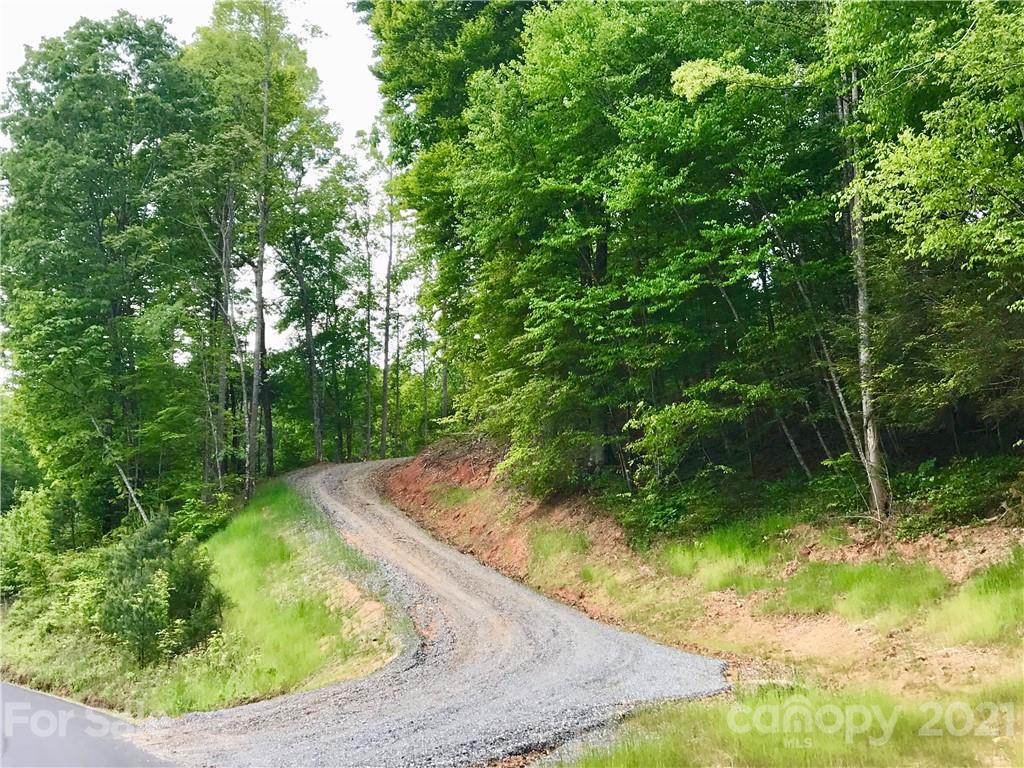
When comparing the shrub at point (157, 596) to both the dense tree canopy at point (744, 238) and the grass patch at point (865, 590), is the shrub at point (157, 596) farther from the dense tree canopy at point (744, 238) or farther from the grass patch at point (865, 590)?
the grass patch at point (865, 590)

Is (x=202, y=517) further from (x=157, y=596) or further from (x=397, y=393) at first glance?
(x=397, y=393)

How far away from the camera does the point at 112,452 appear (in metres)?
20.9

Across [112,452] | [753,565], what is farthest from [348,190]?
[753,565]

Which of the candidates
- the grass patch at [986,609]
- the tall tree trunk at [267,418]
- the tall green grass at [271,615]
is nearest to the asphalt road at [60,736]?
the tall green grass at [271,615]

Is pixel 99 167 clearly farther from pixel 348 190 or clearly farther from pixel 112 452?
pixel 348 190

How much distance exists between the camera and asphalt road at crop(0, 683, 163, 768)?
309 inches

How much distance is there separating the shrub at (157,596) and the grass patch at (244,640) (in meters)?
0.40

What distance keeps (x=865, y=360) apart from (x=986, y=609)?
14.3 ft

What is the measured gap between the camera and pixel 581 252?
1622 centimetres

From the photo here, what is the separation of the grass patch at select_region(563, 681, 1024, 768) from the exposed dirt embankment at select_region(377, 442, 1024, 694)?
118 centimetres

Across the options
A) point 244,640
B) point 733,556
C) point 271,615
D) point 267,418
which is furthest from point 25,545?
point 733,556

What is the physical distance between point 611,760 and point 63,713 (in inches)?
406

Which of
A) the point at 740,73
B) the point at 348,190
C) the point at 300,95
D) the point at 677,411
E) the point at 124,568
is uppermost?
the point at 300,95

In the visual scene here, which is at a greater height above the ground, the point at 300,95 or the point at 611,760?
the point at 300,95
